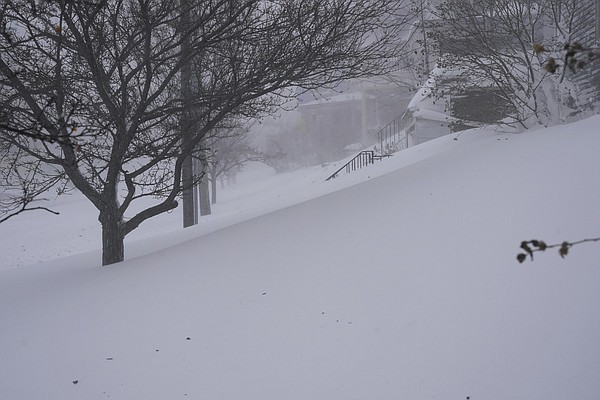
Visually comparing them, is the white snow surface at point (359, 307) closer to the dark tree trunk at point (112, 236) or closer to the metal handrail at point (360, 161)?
Answer: the dark tree trunk at point (112, 236)

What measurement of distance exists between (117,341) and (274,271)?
65.1 inches

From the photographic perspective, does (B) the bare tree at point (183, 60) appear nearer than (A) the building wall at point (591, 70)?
Yes

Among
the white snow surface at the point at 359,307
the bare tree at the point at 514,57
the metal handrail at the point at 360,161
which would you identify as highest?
the bare tree at the point at 514,57

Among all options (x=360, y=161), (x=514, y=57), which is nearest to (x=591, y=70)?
(x=514, y=57)

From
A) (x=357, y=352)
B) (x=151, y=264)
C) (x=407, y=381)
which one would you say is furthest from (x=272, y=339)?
(x=151, y=264)

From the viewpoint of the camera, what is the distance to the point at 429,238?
16.1 feet

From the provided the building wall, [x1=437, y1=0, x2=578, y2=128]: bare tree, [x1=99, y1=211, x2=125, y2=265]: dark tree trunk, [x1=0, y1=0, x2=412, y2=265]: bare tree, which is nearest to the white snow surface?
[x1=99, y1=211, x2=125, y2=265]: dark tree trunk

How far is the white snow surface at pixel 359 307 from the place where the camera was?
3178 millimetres

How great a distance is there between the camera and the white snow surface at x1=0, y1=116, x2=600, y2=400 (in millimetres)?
3178

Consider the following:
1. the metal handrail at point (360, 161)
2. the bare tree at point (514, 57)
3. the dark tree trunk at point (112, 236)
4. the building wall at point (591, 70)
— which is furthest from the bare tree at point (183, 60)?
the metal handrail at point (360, 161)

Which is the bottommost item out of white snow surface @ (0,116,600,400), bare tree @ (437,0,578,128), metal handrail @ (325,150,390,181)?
white snow surface @ (0,116,600,400)

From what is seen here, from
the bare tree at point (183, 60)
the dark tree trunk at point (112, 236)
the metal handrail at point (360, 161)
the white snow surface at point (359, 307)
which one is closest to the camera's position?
the white snow surface at point (359, 307)

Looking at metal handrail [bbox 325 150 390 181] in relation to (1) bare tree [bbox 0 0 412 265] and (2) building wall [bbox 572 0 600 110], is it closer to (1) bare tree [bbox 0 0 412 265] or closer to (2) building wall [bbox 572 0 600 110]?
(2) building wall [bbox 572 0 600 110]

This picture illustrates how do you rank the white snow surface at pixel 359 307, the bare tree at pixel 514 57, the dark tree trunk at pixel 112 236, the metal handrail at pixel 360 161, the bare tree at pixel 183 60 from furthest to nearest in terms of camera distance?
the metal handrail at pixel 360 161 → the bare tree at pixel 514 57 → the dark tree trunk at pixel 112 236 → the bare tree at pixel 183 60 → the white snow surface at pixel 359 307
